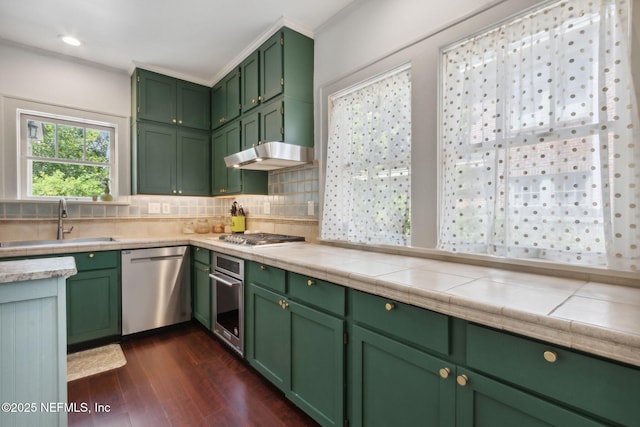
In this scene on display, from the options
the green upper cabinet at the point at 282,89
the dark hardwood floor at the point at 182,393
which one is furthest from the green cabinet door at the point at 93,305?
the green upper cabinet at the point at 282,89

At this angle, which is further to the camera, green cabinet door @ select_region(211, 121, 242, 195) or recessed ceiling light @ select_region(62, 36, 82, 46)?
green cabinet door @ select_region(211, 121, 242, 195)

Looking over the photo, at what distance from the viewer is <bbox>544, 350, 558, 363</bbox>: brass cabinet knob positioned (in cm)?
80

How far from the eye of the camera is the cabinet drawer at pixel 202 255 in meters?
2.66

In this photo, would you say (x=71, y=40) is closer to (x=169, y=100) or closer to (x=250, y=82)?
(x=169, y=100)

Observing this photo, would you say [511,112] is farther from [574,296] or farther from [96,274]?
[96,274]

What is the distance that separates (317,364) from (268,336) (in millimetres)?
498

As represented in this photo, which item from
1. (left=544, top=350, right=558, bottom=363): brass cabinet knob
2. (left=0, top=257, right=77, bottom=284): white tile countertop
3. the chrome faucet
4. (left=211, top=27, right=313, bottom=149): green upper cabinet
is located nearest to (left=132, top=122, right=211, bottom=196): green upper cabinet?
the chrome faucet

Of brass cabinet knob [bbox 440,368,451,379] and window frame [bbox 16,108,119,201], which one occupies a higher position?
window frame [bbox 16,108,119,201]

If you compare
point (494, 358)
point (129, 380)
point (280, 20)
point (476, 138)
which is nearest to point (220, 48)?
point (280, 20)

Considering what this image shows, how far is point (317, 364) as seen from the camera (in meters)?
1.55

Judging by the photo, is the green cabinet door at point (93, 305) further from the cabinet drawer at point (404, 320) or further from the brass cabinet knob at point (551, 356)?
the brass cabinet knob at point (551, 356)

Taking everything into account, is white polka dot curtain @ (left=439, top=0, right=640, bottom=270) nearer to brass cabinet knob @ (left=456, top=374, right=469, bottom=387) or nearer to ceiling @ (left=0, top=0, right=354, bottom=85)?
brass cabinet knob @ (left=456, top=374, right=469, bottom=387)

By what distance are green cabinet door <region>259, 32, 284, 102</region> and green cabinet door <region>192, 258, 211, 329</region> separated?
64.4 inches

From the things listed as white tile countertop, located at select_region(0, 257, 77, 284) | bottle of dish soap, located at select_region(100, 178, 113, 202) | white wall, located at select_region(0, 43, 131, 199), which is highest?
white wall, located at select_region(0, 43, 131, 199)
